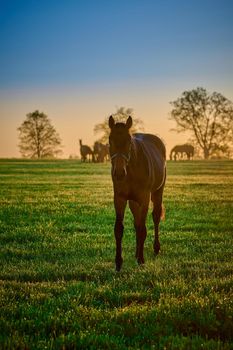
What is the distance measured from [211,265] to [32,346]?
461cm

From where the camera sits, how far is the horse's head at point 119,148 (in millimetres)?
8148

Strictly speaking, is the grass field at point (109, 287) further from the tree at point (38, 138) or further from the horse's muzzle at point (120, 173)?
the tree at point (38, 138)

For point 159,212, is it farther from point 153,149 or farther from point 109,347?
point 109,347

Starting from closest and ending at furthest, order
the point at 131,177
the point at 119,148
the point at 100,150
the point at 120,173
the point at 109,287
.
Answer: the point at 109,287 → the point at 120,173 → the point at 119,148 → the point at 131,177 → the point at 100,150

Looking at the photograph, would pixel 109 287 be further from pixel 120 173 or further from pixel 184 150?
pixel 184 150

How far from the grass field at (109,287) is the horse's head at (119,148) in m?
1.65

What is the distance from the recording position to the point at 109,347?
16.3 ft

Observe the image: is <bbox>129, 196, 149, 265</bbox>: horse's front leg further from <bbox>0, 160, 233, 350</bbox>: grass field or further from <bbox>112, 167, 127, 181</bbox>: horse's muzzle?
<bbox>112, 167, 127, 181</bbox>: horse's muzzle

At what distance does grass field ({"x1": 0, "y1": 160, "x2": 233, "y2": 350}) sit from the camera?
5.29 meters

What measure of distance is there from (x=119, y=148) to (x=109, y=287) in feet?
7.46

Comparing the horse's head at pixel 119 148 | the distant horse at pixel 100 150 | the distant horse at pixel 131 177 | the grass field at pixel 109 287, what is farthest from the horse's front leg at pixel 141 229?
the distant horse at pixel 100 150

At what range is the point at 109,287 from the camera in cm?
721

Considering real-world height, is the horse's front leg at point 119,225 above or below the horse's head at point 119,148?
below

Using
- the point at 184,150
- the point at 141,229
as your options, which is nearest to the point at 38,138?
the point at 184,150
